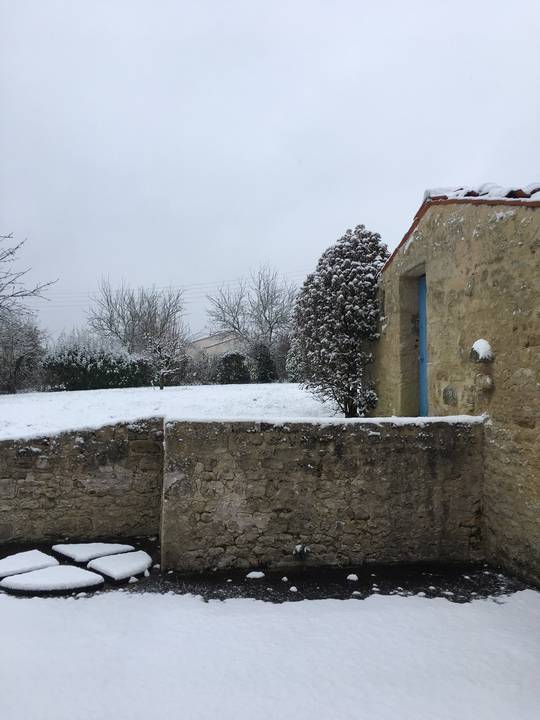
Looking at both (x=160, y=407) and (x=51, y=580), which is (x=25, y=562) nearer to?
(x=51, y=580)

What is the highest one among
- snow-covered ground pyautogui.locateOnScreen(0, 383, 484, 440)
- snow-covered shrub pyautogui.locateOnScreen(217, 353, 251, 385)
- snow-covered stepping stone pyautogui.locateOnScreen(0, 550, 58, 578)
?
snow-covered shrub pyautogui.locateOnScreen(217, 353, 251, 385)

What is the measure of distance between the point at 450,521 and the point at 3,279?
12.9m

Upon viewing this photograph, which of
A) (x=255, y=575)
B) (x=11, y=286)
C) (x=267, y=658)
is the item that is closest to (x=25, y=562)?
(x=255, y=575)

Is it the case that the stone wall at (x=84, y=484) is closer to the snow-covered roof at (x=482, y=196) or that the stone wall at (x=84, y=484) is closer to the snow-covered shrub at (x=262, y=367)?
the snow-covered roof at (x=482, y=196)

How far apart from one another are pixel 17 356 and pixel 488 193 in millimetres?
16672

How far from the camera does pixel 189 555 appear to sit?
4.25 metres

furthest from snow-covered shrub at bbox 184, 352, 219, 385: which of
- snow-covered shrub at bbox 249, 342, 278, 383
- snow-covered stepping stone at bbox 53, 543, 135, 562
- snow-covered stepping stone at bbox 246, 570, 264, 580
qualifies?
snow-covered stepping stone at bbox 246, 570, 264, 580

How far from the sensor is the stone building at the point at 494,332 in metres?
3.95

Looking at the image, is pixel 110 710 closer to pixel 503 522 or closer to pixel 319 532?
pixel 319 532

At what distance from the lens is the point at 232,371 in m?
18.2

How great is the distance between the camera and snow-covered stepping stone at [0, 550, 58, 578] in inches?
165

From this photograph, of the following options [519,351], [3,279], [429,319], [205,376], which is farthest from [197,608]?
[205,376]

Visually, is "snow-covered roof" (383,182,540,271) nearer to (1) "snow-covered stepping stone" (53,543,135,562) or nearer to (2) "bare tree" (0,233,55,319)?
(1) "snow-covered stepping stone" (53,543,135,562)

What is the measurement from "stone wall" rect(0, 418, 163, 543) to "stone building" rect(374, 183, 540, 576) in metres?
3.16
